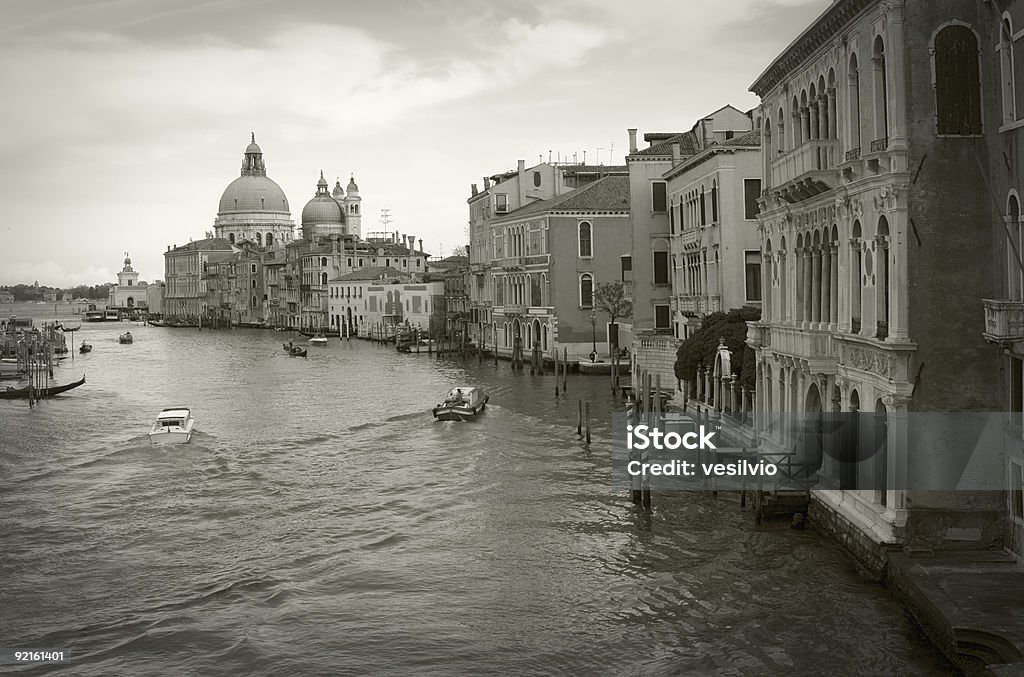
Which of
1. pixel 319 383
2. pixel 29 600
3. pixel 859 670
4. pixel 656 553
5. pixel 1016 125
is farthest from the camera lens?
pixel 319 383

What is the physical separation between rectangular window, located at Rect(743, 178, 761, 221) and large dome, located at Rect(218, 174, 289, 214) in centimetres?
8291

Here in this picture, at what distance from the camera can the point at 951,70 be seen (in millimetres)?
9914

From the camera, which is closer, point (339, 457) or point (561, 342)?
point (339, 457)

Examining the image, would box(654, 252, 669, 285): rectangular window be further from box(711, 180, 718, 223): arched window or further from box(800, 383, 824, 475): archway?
box(800, 383, 824, 475): archway

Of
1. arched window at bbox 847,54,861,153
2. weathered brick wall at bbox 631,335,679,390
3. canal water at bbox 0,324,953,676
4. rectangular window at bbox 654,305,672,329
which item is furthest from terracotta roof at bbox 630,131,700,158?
arched window at bbox 847,54,861,153

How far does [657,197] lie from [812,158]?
14583mm

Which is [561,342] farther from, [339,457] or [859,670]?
[859,670]

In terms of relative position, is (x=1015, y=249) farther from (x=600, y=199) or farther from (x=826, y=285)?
(x=600, y=199)

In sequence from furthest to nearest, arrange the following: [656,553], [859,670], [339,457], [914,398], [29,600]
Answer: [339,457] → [656,553] → [29,600] → [914,398] → [859,670]

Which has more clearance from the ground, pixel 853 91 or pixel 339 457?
pixel 853 91

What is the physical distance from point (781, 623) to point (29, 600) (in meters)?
7.34

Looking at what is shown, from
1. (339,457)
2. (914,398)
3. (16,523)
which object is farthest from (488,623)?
(339,457)

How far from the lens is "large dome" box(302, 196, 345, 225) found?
279ft

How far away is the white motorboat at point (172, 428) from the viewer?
2125cm
